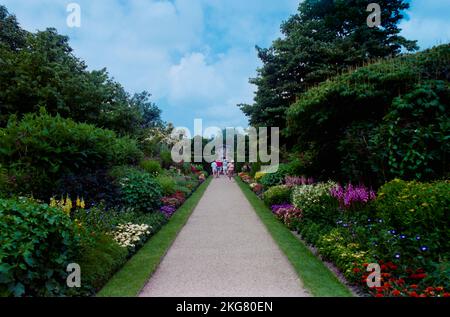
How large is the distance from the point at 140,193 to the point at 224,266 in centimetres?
448

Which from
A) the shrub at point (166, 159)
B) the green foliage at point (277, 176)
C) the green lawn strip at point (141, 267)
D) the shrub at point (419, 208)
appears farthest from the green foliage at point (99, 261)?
the shrub at point (166, 159)

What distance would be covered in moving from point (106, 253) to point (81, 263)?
0.64m

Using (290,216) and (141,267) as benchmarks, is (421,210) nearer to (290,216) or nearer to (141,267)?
(290,216)

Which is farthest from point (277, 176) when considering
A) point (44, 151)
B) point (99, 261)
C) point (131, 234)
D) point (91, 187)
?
point (99, 261)

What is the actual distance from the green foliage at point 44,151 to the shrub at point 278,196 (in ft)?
19.8

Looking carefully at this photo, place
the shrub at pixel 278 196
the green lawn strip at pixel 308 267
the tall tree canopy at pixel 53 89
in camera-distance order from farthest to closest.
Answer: the tall tree canopy at pixel 53 89 → the shrub at pixel 278 196 → the green lawn strip at pixel 308 267

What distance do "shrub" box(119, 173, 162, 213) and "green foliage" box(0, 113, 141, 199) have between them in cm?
120

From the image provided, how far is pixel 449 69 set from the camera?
Answer: 29.0ft

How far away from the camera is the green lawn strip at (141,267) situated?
4695mm

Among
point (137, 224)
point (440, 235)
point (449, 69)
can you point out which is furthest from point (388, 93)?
point (137, 224)

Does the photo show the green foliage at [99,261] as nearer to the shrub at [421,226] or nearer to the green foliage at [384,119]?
the shrub at [421,226]

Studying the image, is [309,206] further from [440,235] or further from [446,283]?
[446,283]

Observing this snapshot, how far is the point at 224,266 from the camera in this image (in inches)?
224

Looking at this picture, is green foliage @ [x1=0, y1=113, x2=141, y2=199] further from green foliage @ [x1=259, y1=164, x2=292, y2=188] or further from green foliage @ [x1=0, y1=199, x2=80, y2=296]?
green foliage @ [x1=259, y1=164, x2=292, y2=188]
